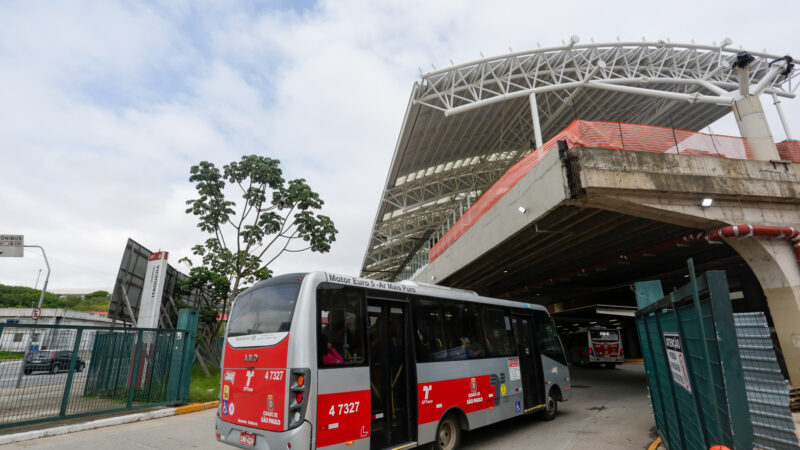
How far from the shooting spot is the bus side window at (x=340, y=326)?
5242mm

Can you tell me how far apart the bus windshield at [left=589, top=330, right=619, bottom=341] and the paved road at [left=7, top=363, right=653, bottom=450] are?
14.3 m

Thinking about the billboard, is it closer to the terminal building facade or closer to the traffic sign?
Answer: the traffic sign

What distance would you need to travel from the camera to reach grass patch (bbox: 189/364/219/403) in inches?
476

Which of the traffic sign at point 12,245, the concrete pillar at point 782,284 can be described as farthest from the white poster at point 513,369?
the traffic sign at point 12,245

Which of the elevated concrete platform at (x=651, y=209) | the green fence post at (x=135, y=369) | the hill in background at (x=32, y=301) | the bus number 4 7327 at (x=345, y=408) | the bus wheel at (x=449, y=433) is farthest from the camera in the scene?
the hill in background at (x=32, y=301)

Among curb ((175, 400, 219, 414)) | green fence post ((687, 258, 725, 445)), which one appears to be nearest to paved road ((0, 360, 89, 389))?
curb ((175, 400, 219, 414))

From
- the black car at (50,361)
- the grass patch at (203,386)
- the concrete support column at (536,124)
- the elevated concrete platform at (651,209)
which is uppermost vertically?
the concrete support column at (536,124)

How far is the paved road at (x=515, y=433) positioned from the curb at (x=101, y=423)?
0.22m

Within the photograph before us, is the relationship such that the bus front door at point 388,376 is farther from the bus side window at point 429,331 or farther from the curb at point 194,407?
the curb at point 194,407

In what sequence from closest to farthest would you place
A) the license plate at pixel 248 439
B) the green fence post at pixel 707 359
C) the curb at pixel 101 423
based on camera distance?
the green fence post at pixel 707 359 → the license plate at pixel 248 439 → the curb at pixel 101 423

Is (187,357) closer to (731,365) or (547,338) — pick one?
(547,338)

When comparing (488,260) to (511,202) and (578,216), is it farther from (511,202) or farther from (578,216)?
(578,216)

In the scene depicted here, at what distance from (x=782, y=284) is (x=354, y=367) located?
10.9 m

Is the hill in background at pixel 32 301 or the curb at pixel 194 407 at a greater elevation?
the hill in background at pixel 32 301
